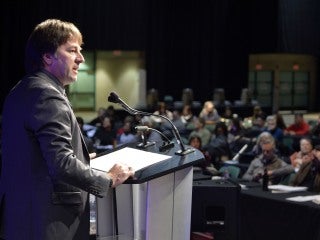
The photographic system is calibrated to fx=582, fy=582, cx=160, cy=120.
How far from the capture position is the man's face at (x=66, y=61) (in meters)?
2.14

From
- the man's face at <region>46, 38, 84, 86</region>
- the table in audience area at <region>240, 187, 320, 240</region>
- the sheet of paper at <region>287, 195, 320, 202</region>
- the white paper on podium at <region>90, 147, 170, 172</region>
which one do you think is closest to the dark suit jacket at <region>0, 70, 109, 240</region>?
the man's face at <region>46, 38, 84, 86</region>

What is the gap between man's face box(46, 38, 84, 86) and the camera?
2145 mm

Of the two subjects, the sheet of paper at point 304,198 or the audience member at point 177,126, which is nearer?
the sheet of paper at point 304,198

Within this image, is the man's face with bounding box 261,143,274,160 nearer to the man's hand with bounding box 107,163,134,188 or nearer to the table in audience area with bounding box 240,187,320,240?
the table in audience area with bounding box 240,187,320,240

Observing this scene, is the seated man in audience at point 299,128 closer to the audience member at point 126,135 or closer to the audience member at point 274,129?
the audience member at point 274,129

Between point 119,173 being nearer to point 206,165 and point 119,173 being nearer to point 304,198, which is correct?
point 304,198

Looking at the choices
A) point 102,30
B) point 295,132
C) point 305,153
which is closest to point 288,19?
point 102,30

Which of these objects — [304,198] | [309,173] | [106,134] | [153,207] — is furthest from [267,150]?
[153,207]

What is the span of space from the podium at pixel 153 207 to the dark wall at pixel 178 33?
15.0 meters

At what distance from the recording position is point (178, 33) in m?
20.0

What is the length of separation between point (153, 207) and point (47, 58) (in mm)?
810

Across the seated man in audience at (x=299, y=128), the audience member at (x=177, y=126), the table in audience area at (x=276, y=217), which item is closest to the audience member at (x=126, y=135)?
the audience member at (x=177, y=126)

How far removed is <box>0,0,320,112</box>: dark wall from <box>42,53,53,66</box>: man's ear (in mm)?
15348

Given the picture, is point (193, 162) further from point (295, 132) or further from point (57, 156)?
point (295, 132)
